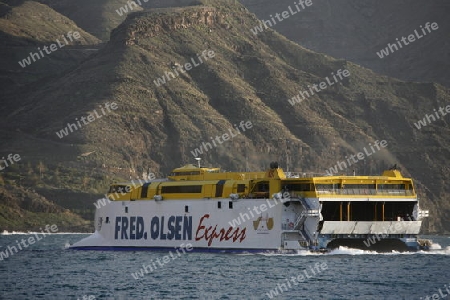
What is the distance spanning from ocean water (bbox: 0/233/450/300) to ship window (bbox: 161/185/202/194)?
4581mm

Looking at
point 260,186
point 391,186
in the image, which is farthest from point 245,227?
point 391,186

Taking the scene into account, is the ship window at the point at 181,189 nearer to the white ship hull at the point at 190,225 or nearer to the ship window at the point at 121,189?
the white ship hull at the point at 190,225

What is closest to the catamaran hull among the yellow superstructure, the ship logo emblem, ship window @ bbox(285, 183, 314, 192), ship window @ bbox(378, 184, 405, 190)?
the ship logo emblem

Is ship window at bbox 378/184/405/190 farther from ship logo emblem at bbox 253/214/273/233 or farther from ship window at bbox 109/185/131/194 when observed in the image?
ship window at bbox 109/185/131/194

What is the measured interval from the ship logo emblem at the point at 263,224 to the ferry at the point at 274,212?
2.8 inches

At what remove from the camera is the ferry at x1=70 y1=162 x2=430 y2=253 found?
269 feet

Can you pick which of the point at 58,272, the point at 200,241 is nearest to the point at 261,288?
the point at 58,272

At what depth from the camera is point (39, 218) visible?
19538cm

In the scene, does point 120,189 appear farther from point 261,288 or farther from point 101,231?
point 261,288

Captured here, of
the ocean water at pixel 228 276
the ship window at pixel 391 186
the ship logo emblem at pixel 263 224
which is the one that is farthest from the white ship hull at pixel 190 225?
→ the ship window at pixel 391 186

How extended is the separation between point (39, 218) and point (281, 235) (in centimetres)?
11825

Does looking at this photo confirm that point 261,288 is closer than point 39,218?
Yes

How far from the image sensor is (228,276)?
7144 centimetres

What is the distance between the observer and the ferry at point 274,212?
8206 cm
